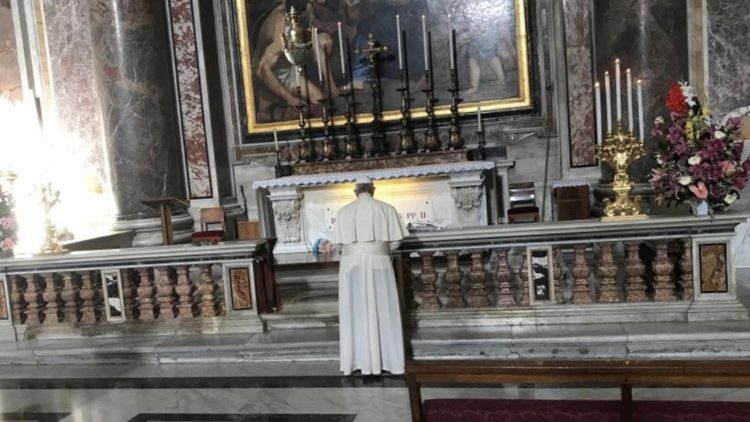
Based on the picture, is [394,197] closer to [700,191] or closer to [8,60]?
[700,191]

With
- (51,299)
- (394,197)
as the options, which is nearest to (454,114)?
(394,197)

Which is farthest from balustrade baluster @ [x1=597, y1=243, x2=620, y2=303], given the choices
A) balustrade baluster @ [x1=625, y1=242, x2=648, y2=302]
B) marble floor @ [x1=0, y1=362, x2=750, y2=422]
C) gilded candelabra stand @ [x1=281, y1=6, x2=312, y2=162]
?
gilded candelabra stand @ [x1=281, y1=6, x2=312, y2=162]

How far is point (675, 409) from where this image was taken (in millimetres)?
2855

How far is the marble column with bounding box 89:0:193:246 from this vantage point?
974 centimetres

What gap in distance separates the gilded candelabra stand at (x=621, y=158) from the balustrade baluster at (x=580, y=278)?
39 centimetres

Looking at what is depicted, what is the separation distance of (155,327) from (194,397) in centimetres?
170

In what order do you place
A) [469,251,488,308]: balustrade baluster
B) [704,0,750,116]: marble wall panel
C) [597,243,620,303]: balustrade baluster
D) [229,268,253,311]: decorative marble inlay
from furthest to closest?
1. [704,0,750,116]: marble wall panel
2. [229,268,253,311]: decorative marble inlay
3. [469,251,488,308]: balustrade baluster
4. [597,243,620,303]: balustrade baluster

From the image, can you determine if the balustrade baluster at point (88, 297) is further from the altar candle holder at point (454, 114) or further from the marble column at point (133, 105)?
the altar candle holder at point (454, 114)

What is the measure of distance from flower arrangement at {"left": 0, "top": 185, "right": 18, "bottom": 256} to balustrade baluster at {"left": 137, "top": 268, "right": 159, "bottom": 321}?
5.92ft

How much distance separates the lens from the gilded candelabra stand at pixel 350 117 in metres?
9.87

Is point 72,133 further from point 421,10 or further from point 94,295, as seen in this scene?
point 421,10

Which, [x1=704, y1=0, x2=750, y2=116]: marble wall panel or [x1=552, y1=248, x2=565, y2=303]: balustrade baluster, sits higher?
[x1=704, y1=0, x2=750, y2=116]: marble wall panel

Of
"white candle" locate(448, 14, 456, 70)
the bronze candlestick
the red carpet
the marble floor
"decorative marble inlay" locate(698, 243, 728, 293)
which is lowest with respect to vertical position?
the marble floor

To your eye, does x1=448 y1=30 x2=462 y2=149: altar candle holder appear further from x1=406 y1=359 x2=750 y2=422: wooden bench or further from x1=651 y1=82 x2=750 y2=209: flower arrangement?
x1=406 y1=359 x2=750 y2=422: wooden bench
